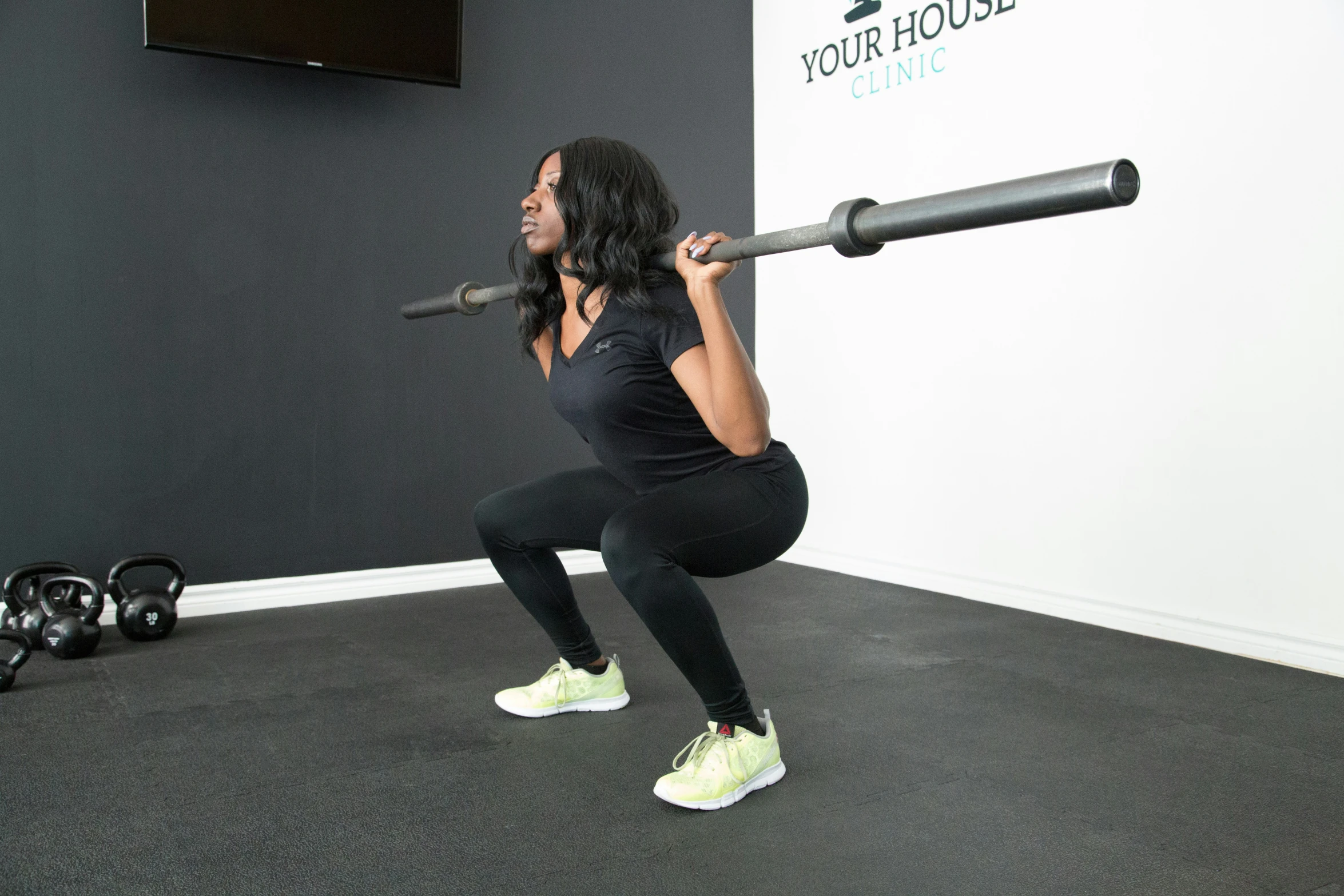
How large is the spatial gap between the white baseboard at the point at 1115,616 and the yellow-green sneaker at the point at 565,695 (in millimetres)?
1471

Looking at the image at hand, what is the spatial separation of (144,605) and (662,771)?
1.64m

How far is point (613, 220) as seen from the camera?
1.83m

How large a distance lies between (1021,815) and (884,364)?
2.18 m

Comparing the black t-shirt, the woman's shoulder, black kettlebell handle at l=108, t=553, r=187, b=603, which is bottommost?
black kettlebell handle at l=108, t=553, r=187, b=603

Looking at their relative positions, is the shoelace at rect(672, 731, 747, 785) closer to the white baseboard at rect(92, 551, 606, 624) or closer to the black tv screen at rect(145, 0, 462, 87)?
the white baseboard at rect(92, 551, 606, 624)

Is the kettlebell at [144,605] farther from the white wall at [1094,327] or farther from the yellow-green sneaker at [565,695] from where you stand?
the white wall at [1094,327]

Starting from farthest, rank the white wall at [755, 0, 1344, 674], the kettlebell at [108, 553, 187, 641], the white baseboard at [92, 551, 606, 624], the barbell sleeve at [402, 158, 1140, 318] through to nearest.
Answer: the white baseboard at [92, 551, 606, 624]
the kettlebell at [108, 553, 187, 641]
the white wall at [755, 0, 1344, 674]
the barbell sleeve at [402, 158, 1140, 318]

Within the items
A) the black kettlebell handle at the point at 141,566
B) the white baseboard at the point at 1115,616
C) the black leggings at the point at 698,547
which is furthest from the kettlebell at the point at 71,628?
the white baseboard at the point at 1115,616

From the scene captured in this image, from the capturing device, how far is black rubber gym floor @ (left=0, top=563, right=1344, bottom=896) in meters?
1.43

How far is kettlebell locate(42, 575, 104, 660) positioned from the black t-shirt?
1.48 m

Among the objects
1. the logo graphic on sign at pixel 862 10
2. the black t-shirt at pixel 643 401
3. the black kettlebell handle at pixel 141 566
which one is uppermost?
the logo graphic on sign at pixel 862 10

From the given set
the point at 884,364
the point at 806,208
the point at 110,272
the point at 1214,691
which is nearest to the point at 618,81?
the point at 806,208

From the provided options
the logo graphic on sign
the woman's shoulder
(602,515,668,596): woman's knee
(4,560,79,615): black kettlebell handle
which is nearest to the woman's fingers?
the woman's shoulder

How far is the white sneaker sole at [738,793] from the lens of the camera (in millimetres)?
1641
